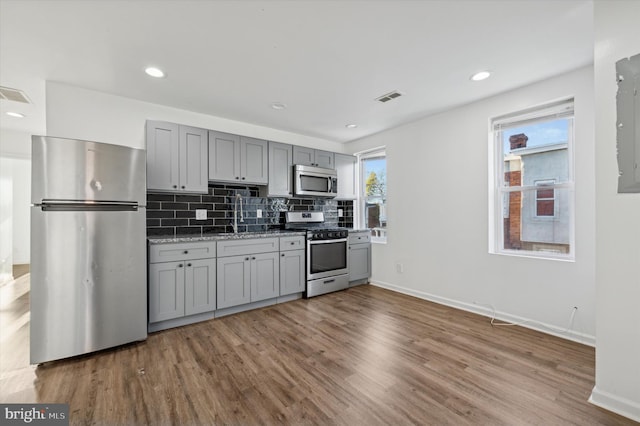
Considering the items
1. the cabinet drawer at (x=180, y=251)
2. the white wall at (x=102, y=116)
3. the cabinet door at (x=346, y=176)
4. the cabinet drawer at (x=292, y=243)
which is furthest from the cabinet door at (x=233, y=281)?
the cabinet door at (x=346, y=176)

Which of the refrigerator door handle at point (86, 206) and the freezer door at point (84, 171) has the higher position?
the freezer door at point (84, 171)

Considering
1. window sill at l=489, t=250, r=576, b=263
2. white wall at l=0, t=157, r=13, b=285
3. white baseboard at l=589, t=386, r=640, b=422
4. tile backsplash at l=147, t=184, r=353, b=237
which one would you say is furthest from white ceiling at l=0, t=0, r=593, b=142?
white wall at l=0, t=157, r=13, b=285

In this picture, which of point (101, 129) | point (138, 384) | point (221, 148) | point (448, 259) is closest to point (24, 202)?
point (101, 129)

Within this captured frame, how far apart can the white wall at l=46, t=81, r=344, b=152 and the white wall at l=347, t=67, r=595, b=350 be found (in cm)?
296

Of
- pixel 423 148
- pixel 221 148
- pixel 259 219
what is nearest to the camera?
pixel 221 148

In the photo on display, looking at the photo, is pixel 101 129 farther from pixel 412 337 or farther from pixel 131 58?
pixel 412 337

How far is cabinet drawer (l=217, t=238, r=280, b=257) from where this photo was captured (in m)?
3.12

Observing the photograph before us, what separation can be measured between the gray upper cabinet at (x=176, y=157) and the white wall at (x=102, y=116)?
0.99 ft

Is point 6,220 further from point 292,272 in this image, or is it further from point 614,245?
point 614,245

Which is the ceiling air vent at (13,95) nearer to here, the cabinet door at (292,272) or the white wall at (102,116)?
the white wall at (102,116)

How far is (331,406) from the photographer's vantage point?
1.66 metres

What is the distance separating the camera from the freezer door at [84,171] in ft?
6.95

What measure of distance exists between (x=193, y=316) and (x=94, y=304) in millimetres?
926

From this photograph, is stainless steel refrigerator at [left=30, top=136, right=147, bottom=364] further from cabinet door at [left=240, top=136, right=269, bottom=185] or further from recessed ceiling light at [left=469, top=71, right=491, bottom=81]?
recessed ceiling light at [left=469, top=71, right=491, bottom=81]
